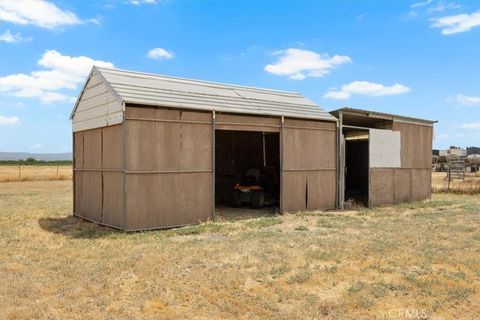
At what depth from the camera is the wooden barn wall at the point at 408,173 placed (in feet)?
46.6

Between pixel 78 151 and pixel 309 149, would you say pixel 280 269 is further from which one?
pixel 78 151

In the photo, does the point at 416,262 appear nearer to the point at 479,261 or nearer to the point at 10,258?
the point at 479,261

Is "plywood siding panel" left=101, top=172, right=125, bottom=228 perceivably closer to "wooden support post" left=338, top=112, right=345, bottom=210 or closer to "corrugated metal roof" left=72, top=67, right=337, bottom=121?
"corrugated metal roof" left=72, top=67, right=337, bottom=121

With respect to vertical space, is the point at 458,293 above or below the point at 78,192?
below

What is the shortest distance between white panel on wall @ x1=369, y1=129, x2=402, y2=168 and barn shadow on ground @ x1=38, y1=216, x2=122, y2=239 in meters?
8.81

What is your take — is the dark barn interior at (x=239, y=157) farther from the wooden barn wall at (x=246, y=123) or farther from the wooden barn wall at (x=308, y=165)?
the wooden barn wall at (x=246, y=123)

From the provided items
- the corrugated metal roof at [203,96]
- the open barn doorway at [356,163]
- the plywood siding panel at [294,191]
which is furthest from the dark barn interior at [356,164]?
the plywood siding panel at [294,191]

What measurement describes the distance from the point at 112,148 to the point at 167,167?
1.41 m

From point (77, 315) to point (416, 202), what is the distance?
1347cm

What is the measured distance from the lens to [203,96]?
35.8ft

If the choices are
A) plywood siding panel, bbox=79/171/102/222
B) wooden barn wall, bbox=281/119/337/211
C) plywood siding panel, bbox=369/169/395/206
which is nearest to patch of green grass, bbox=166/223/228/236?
plywood siding panel, bbox=79/171/102/222

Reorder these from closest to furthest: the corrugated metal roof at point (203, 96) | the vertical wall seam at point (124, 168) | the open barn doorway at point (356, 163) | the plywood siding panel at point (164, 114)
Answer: the vertical wall seam at point (124, 168)
the plywood siding panel at point (164, 114)
the corrugated metal roof at point (203, 96)
the open barn doorway at point (356, 163)

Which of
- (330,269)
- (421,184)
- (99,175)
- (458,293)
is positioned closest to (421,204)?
(421,184)

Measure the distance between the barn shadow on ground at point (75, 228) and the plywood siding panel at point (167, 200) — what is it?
0.70 meters
